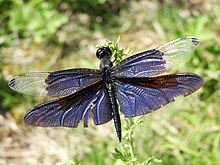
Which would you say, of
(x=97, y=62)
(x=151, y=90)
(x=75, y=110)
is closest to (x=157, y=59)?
(x=151, y=90)

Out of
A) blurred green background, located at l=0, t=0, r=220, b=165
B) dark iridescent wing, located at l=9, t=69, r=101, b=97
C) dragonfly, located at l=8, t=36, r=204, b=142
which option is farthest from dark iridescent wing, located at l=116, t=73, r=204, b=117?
blurred green background, located at l=0, t=0, r=220, b=165

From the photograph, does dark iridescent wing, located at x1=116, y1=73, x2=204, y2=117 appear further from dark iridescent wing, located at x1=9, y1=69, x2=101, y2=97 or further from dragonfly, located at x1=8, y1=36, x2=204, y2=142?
dark iridescent wing, located at x1=9, y1=69, x2=101, y2=97

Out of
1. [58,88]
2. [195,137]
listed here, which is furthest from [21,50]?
[58,88]

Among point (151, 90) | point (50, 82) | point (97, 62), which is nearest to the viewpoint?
point (151, 90)

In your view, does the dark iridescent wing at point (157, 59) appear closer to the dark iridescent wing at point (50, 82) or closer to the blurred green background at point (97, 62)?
the dark iridescent wing at point (50, 82)

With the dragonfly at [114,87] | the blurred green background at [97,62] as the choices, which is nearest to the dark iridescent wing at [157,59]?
the dragonfly at [114,87]

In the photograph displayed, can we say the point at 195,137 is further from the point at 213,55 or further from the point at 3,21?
the point at 3,21

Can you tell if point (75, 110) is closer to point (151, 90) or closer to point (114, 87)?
point (114, 87)
